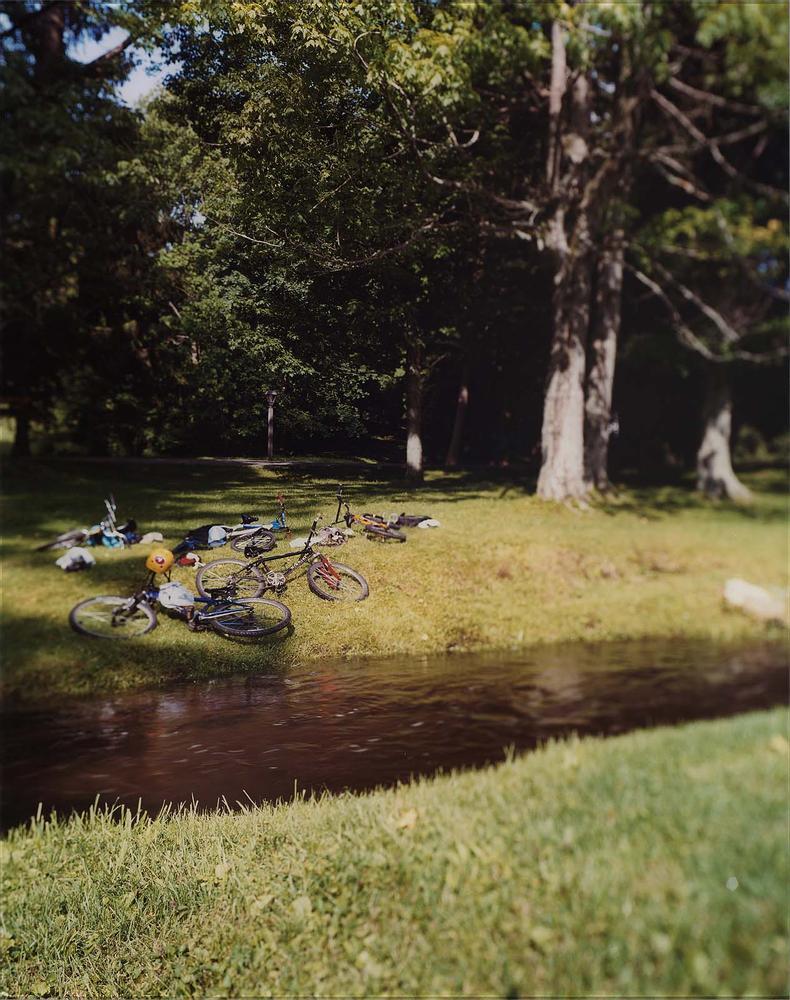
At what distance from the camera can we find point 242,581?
2965 millimetres

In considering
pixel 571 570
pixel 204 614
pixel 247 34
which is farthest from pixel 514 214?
pixel 204 614

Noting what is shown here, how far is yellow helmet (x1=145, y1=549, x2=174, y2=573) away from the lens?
2986mm

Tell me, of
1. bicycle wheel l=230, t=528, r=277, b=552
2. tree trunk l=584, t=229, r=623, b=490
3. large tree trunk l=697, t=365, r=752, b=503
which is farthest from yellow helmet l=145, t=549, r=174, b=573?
large tree trunk l=697, t=365, r=752, b=503

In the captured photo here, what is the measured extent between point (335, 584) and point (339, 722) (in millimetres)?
537

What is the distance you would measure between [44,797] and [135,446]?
1.60 metres

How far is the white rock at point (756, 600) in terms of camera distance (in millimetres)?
2660

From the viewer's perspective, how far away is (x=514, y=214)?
3018 millimetres

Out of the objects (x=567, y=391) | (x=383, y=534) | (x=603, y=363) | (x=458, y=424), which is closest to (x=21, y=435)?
(x=383, y=534)

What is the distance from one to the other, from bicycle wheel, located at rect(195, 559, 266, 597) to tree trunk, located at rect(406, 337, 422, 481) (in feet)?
2.47

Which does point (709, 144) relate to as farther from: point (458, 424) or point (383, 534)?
point (383, 534)

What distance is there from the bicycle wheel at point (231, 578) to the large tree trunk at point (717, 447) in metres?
1.73

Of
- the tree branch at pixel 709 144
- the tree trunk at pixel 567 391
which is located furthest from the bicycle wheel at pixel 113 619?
the tree branch at pixel 709 144

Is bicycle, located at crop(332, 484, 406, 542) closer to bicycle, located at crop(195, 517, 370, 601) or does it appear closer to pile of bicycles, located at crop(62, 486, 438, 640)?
pile of bicycles, located at crop(62, 486, 438, 640)

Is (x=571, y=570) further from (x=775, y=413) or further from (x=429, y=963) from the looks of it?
(x=429, y=963)
